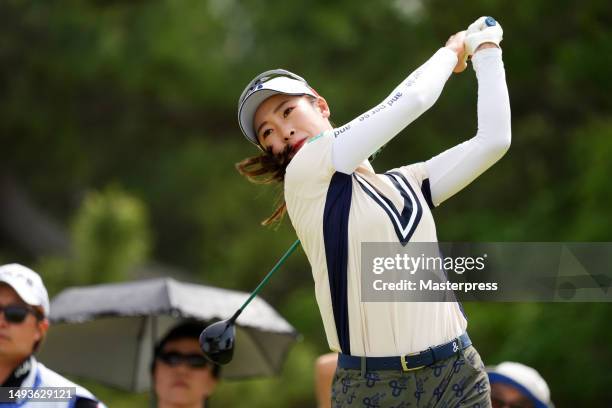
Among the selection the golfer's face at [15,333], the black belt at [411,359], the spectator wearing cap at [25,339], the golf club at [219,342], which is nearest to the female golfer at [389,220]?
the black belt at [411,359]

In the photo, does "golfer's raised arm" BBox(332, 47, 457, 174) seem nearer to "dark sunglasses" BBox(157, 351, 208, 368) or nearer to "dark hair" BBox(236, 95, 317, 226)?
"dark hair" BBox(236, 95, 317, 226)

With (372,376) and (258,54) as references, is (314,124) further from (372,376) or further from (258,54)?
(258,54)

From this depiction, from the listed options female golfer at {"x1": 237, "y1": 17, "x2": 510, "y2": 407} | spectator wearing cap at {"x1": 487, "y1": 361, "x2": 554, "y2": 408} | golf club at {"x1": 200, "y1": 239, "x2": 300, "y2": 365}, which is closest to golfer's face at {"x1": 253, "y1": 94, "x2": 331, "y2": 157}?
female golfer at {"x1": 237, "y1": 17, "x2": 510, "y2": 407}

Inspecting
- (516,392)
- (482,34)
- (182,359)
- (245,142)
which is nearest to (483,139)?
(482,34)

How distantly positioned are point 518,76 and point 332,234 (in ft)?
24.0

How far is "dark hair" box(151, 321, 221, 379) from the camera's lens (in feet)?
16.3

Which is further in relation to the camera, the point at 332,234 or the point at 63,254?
the point at 63,254

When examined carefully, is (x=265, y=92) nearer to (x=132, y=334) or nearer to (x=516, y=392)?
(x=516, y=392)

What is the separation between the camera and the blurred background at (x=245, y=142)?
868cm

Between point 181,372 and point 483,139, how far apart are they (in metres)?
2.36

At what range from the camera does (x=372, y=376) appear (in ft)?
9.21

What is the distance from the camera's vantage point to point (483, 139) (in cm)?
298

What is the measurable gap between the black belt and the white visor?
0.77m

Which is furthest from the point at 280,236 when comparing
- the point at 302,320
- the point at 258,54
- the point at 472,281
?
the point at 472,281
